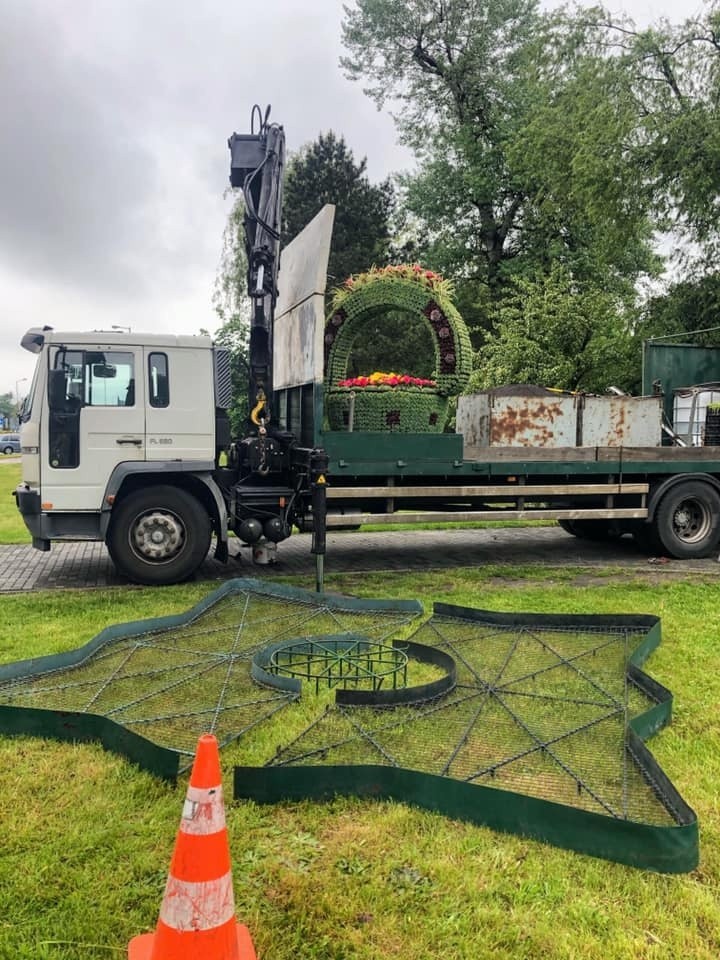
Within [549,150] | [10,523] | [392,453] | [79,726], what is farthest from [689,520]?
[549,150]

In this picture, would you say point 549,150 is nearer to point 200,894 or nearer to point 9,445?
point 200,894

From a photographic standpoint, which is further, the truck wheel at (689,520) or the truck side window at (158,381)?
the truck wheel at (689,520)

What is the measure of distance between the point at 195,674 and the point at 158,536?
10.2ft

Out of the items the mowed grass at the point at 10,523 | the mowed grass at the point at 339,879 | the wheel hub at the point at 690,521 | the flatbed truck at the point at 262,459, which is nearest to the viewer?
the mowed grass at the point at 339,879

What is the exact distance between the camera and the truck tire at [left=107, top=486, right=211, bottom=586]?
741cm

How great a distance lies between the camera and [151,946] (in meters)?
2.19

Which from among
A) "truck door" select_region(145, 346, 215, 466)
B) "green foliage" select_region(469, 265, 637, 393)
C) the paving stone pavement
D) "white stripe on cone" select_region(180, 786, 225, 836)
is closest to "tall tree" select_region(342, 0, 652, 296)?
"green foliage" select_region(469, 265, 637, 393)

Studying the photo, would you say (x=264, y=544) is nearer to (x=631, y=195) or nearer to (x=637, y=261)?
(x=631, y=195)

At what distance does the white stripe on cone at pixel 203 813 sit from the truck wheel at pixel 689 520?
324 inches

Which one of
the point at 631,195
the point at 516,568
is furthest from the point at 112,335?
the point at 631,195

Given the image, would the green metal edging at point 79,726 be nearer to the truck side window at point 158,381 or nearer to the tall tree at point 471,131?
the truck side window at point 158,381

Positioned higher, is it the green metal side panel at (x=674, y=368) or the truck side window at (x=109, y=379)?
the green metal side panel at (x=674, y=368)

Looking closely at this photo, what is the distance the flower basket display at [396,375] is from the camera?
8.00m

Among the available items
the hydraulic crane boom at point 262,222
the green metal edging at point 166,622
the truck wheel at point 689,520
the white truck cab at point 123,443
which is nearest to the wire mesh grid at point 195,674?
the green metal edging at point 166,622
